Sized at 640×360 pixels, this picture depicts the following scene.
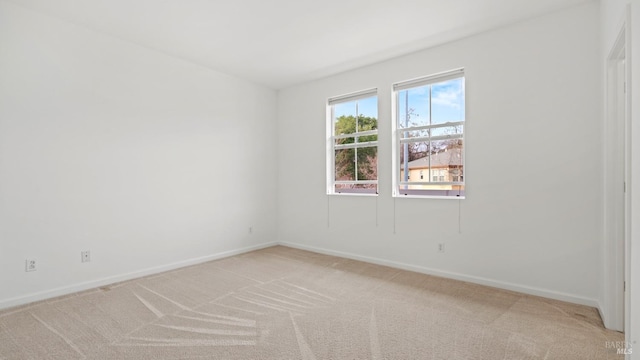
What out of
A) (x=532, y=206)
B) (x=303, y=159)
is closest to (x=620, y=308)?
(x=532, y=206)

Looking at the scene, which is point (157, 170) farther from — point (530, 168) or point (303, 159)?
point (530, 168)

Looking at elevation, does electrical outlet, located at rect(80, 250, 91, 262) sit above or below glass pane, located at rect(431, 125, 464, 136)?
below

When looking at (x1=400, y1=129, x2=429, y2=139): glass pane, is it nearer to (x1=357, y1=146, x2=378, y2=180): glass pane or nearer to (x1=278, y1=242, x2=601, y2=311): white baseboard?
(x1=357, y1=146, x2=378, y2=180): glass pane

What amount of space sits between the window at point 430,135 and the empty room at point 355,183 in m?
0.03

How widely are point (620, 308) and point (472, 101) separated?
7.47ft

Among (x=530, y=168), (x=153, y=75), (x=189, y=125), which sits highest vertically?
(x=153, y=75)

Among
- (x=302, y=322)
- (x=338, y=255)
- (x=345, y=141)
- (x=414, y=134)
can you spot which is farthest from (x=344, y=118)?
(x=302, y=322)

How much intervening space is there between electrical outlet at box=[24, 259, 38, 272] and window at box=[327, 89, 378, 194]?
11.6ft

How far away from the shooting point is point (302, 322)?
99.1 inches

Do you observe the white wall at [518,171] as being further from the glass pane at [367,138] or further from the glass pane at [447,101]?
the glass pane at [367,138]

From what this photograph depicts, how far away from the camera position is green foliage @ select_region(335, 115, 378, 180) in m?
4.47

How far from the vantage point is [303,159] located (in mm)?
5168

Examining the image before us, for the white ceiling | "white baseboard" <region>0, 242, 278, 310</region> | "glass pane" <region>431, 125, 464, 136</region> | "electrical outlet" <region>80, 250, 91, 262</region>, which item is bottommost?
"white baseboard" <region>0, 242, 278, 310</region>

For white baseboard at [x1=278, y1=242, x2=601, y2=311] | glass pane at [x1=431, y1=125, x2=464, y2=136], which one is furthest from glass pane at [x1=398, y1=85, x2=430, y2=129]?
white baseboard at [x1=278, y1=242, x2=601, y2=311]
